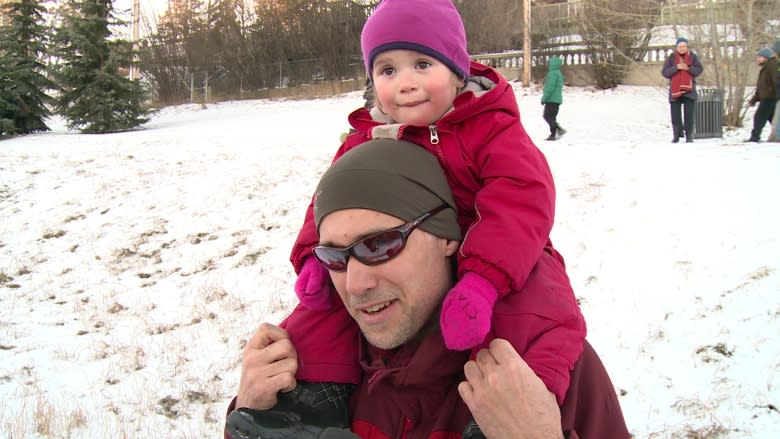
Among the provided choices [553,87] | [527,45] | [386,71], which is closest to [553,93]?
[553,87]

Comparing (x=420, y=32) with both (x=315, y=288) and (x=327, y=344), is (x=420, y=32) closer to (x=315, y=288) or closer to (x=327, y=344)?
(x=315, y=288)

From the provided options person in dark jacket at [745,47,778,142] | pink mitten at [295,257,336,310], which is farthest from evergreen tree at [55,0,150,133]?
pink mitten at [295,257,336,310]

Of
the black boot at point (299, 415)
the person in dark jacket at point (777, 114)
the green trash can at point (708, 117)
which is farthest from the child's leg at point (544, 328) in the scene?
the green trash can at point (708, 117)

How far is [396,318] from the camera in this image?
1662mm

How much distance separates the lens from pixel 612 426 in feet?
5.20

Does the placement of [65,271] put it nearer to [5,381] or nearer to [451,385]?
[5,381]

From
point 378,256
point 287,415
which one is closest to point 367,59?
point 378,256

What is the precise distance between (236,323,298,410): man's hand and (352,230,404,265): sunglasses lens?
43 centimetres

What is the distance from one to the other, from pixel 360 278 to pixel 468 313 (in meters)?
0.35

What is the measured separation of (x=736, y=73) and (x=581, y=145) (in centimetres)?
692

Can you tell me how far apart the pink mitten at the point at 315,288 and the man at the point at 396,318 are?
6.6 inches

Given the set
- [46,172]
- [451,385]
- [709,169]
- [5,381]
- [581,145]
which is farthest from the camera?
[46,172]

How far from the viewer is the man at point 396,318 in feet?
5.33

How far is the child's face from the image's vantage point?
185cm
